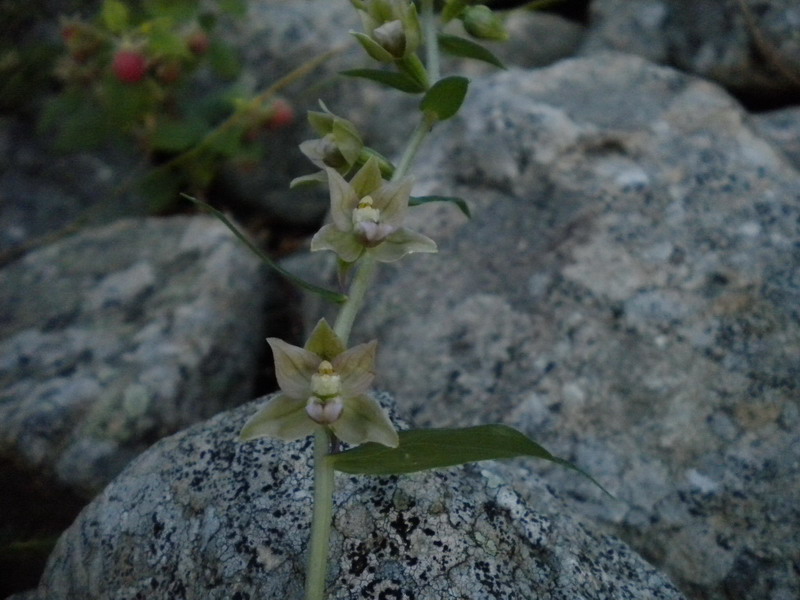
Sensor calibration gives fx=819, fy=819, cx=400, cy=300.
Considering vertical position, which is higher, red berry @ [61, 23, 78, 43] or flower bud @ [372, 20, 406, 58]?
flower bud @ [372, 20, 406, 58]

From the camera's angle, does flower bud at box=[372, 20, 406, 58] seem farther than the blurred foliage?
No

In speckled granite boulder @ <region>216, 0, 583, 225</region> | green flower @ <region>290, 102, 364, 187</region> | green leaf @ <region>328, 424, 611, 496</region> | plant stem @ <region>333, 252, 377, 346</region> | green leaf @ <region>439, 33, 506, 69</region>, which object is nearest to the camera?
green leaf @ <region>328, 424, 611, 496</region>

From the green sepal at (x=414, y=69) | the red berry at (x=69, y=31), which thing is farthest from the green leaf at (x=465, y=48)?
the red berry at (x=69, y=31)

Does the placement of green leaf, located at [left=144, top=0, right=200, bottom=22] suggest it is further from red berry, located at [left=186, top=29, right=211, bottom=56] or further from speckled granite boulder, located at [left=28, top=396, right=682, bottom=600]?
speckled granite boulder, located at [left=28, top=396, right=682, bottom=600]

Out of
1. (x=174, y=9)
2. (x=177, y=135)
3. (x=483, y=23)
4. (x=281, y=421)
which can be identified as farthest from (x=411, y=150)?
(x=174, y=9)

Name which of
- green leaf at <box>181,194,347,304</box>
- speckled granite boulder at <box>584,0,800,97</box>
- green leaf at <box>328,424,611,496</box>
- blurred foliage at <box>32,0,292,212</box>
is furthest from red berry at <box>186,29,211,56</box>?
green leaf at <box>328,424,611,496</box>

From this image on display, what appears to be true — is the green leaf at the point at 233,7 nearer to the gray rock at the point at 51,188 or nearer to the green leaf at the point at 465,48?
the gray rock at the point at 51,188
